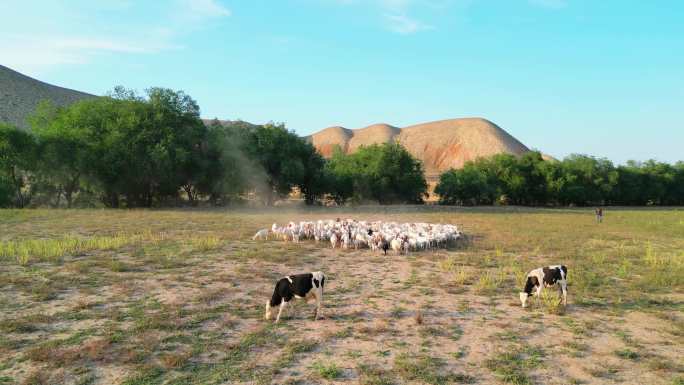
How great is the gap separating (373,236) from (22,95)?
109078 mm

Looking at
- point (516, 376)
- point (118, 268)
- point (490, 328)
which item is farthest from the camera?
point (118, 268)

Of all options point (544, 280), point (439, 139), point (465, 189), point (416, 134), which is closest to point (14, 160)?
point (544, 280)

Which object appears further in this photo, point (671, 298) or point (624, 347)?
point (671, 298)

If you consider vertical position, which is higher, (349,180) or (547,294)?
(349,180)

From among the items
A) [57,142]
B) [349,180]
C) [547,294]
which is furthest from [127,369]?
[349,180]

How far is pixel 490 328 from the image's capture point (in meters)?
8.56

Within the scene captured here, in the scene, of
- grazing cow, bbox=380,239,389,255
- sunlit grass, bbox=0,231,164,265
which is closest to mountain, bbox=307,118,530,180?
sunlit grass, bbox=0,231,164,265

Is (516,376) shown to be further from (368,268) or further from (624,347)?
(368,268)

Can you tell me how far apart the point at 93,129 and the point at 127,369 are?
128 ft

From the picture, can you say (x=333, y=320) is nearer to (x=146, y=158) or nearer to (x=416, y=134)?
(x=146, y=158)

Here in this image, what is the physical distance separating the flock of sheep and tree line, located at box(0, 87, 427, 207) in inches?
871

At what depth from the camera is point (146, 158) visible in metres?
38.4

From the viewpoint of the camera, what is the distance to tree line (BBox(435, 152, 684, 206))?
62156 mm

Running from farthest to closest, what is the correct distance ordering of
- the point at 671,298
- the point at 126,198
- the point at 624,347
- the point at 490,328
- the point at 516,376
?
the point at 126,198 → the point at 671,298 → the point at 490,328 → the point at 624,347 → the point at 516,376
